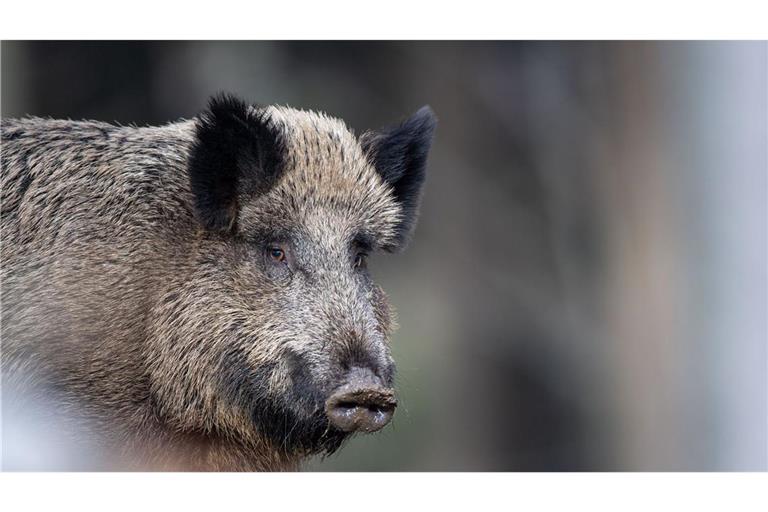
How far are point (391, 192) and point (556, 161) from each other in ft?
19.1

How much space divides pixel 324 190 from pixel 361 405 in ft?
2.45

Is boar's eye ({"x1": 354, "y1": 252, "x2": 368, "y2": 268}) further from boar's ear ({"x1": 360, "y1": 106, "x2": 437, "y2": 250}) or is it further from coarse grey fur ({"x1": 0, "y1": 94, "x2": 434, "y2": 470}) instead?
boar's ear ({"x1": 360, "y1": 106, "x2": 437, "y2": 250})

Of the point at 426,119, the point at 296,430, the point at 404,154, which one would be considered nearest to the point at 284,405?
the point at 296,430

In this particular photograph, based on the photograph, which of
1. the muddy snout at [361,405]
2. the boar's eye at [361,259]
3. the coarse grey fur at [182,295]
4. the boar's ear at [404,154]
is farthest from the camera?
the boar's ear at [404,154]

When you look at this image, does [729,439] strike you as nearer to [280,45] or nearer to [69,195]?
[69,195]

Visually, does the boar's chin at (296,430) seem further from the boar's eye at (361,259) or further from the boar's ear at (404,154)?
the boar's ear at (404,154)

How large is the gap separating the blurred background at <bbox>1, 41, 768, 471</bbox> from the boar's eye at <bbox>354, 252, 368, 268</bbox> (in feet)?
6.77

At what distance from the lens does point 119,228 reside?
353 cm

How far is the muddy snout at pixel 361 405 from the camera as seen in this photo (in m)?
3.05

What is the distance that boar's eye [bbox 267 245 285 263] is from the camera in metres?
3.50

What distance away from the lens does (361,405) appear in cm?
308

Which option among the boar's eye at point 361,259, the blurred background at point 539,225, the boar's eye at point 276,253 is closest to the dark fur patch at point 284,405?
the boar's eye at point 276,253

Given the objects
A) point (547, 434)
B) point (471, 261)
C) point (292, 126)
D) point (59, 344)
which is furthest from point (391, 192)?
point (547, 434)

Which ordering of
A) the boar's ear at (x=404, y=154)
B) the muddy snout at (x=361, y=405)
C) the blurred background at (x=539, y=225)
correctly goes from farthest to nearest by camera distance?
the blurred background at (x=539, y=225), the boar's ear at (x=404, y=154), the muddy snout at (x=361, y=405)
